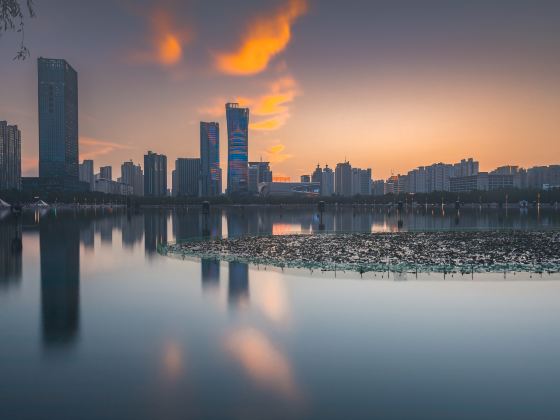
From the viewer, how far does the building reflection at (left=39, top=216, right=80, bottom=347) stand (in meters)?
20.9

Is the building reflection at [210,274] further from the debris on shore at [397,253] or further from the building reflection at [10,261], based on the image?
the building reflection at [10,261]

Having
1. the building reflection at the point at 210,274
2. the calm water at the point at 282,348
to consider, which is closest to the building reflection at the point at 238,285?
the calm water at the point at 282,348

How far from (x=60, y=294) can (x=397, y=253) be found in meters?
31.2

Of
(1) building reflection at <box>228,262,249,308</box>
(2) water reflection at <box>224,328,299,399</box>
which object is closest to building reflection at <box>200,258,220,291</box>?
(1) building reflection at <box>228,262,249,308</box>

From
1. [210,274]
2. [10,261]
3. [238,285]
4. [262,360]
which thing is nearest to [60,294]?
[210,274]

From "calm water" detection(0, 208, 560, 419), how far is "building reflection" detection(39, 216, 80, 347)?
0.16 meters

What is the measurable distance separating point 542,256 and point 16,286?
150 feet

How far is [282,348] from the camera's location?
18.8 m

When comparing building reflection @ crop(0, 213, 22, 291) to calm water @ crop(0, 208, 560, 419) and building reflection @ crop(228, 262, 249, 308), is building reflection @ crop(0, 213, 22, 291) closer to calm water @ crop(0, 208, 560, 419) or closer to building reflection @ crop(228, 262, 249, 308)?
calm water @ crop(0, 208, 560, 419)

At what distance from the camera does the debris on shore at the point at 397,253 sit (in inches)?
1449

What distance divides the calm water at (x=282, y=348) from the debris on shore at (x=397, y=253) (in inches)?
162

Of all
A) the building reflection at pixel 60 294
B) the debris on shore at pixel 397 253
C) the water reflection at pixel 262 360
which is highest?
the debris on shore at pixel 397 253

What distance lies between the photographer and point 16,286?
3155cm

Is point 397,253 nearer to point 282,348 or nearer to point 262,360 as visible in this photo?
point 282,348
